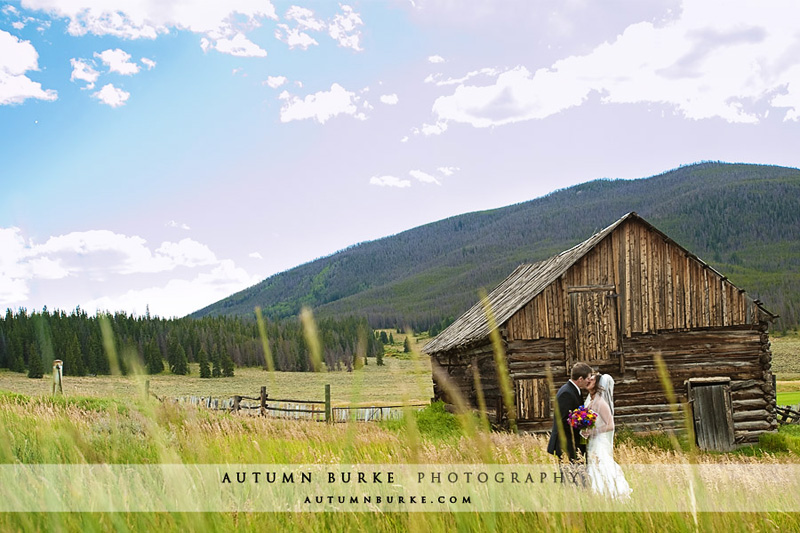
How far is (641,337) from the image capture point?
65.6 feet

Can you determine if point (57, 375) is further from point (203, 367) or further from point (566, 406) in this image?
A: point (203, 367)

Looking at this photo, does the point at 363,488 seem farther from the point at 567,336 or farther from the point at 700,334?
the point at 700,334

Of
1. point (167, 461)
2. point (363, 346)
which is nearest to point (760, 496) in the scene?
point (363, 346)

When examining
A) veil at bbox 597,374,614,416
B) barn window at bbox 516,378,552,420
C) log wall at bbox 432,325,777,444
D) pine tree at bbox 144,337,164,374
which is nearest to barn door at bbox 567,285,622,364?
log wall at bbox 432,325,777,444

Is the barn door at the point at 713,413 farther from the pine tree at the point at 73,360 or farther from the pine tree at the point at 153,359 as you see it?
the pine tree at the point at 73,360

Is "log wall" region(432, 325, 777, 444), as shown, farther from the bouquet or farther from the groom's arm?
the bouquet

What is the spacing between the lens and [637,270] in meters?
20.3

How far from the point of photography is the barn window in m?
18.8

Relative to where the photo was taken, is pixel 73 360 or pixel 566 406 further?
pixel 73 360

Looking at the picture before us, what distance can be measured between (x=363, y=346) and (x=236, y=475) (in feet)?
7.03

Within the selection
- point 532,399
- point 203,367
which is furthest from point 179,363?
point 532,399

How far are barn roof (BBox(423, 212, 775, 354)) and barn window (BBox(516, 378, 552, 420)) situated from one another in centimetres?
200

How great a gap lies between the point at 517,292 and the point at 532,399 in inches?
186

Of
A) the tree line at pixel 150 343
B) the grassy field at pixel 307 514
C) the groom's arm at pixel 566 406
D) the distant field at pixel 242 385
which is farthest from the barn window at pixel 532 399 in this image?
the tree line at pixel 150 343
